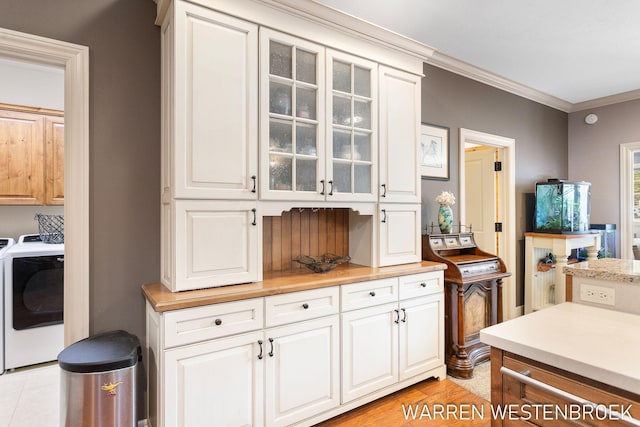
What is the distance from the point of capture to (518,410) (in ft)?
3.70

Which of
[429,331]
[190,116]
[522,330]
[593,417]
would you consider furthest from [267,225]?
[593,417]

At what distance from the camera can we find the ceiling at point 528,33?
99.2 inches

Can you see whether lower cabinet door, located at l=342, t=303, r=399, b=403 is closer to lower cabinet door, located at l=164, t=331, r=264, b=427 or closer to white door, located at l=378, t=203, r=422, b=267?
white door, located at l=378, t=203, r=422, b=267

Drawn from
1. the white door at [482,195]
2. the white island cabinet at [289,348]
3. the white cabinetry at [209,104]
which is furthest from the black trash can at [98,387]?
the white door at [482,195]

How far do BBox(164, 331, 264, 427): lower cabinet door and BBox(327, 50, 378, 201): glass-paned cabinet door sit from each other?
112cm

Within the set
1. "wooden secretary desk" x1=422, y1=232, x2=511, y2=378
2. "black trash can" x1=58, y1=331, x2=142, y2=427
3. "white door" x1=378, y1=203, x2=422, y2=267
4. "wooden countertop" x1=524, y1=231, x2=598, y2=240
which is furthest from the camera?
"wooden countertop" x1=524, y1=231, x2=598, y2=240

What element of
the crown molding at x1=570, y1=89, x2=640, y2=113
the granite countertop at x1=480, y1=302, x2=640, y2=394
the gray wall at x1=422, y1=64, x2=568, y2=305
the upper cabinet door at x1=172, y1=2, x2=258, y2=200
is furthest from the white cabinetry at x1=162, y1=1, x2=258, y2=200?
the crown molding at x1=570, y1=89, x2=640, y2=113

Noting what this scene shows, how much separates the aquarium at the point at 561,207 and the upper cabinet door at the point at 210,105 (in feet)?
12.5

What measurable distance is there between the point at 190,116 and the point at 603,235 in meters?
5.19

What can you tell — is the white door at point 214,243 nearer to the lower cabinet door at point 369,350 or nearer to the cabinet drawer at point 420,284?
the lower cabinet door at point 369,350

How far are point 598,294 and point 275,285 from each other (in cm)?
155

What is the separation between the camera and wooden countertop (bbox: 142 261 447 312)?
1710 millimetres

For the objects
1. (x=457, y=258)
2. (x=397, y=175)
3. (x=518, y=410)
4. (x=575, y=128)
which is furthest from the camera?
(x=575, y=128)

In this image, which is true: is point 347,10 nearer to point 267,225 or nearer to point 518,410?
point 267,225
